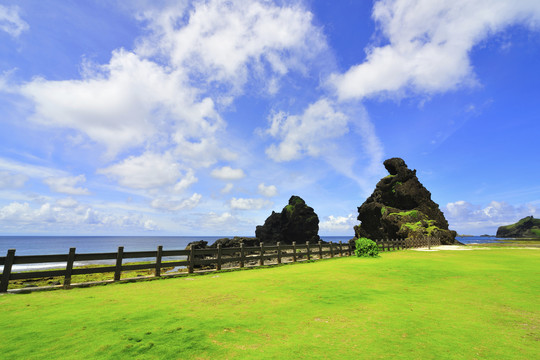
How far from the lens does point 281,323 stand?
5633mm

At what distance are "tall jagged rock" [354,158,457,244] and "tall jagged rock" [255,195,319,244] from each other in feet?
78.5

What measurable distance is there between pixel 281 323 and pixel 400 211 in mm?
59980

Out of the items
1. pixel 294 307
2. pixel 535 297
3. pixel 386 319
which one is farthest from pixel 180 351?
pixel 535 297

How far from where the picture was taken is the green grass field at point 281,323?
170 inches

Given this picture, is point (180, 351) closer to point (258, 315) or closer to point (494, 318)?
point (258, 315)

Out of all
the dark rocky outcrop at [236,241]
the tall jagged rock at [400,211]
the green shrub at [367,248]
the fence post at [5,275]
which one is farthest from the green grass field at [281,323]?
the dark rocky outcrop at [236,241]

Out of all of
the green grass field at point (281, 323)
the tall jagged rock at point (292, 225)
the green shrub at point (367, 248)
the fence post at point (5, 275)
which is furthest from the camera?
the tall jagged rock at point (292, 225)

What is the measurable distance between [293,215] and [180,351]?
9397cm

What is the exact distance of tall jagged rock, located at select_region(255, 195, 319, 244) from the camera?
312 feet

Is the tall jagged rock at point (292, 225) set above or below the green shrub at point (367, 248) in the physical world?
above

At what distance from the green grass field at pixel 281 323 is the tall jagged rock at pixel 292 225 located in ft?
280

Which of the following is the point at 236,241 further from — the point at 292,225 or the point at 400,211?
the point at 400,211

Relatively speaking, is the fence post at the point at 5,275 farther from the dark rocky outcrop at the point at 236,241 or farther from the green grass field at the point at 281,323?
the dark rocky outcrop at the point at 236,241

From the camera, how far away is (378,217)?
6412cm
